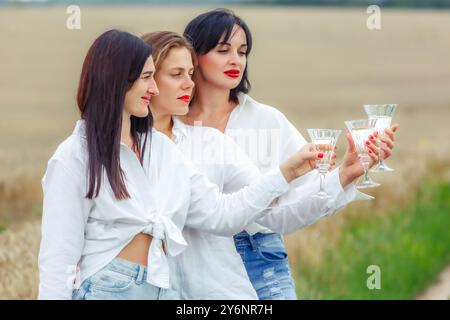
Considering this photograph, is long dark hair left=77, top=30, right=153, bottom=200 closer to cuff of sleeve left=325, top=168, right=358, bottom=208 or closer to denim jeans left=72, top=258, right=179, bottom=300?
denim jeans left=72, top=258, right=179, bottom=300

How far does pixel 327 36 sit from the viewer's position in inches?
639

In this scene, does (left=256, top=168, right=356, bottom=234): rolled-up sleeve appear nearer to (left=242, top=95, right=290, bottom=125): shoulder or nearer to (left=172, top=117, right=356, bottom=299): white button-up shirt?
(left=172, top=117, right=356, bottom=299): white button-up shirt

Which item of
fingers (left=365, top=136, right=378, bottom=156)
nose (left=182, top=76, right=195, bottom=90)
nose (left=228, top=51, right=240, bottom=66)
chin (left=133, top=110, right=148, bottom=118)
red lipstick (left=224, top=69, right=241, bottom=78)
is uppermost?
nose (left=228, top=51, right=240, bottom=66)

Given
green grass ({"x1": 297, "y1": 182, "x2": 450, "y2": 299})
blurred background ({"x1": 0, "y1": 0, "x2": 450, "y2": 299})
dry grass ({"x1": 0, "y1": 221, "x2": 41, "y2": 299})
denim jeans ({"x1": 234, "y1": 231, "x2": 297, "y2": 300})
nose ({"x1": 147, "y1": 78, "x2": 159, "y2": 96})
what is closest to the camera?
nose ({"x1": 147, "y1": 78, "x2": 159, "y2": 96})

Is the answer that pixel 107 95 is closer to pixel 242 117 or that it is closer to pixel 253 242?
pixel 242 117

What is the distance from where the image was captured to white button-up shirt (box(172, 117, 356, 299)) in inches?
171

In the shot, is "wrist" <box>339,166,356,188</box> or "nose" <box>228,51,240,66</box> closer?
"wrist" <box>339,166,356,188</box>

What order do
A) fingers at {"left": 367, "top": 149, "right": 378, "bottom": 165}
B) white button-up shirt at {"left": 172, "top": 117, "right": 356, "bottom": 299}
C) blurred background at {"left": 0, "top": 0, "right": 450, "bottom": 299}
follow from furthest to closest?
blurred background at {"left": 0, "top": 0, "right": 450, "bottom": 299}, white button-up shirt at {"left": 172, "top": 117, "right": 356, "bottom": 299}, fingers at {"left": 367, "top": 149, "right": 378, "bottom": 165}

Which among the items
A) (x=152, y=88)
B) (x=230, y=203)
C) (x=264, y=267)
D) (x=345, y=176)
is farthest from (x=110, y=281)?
(x=345, y=176)

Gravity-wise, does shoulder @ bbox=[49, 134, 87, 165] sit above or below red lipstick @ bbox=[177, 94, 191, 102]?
below

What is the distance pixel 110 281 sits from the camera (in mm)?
3904

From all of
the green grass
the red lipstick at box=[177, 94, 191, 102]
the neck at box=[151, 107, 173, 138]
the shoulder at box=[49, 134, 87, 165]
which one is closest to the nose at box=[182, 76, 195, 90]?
the red lipstick at box=[177, 94, 191, 102]

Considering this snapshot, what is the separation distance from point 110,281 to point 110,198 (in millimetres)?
280
